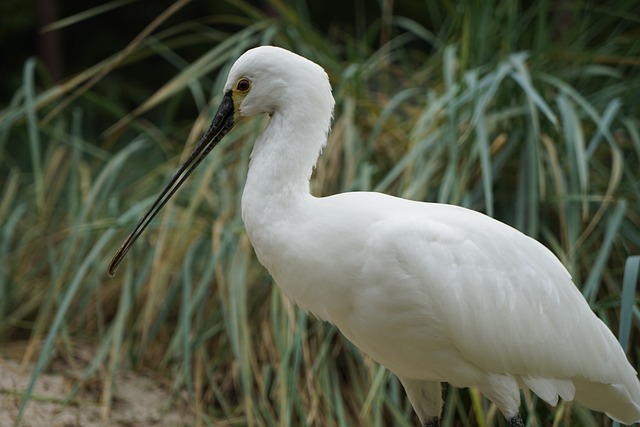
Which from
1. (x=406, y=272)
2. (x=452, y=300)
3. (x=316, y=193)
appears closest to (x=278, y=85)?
(x=406, y=272)

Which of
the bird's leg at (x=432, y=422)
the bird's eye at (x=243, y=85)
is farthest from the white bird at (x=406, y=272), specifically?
the bird's leg at (x=432, y=422)

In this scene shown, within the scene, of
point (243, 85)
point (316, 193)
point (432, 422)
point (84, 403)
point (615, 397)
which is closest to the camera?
point (243, 85)

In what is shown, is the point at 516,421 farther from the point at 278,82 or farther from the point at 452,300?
the point at 278,82

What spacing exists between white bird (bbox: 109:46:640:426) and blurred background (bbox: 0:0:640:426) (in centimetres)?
28

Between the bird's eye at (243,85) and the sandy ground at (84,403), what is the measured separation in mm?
1414

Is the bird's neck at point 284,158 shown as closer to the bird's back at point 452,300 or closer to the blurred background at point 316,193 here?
the bird's back at point 452,300

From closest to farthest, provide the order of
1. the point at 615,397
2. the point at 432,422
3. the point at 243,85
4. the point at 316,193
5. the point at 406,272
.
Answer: the point at 406,272, the point at 243,85, the point at 615,397, the point at 432,422, the point at 316,193

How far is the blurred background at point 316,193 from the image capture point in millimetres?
3439

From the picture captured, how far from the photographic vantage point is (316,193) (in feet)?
12.5

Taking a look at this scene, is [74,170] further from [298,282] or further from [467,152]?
[298,282]

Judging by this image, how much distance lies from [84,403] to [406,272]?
1.68m

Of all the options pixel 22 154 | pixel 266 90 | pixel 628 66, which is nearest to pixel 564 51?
pixel 628 66

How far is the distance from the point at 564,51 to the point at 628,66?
0.34 metres

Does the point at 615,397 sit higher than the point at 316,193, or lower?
lower
